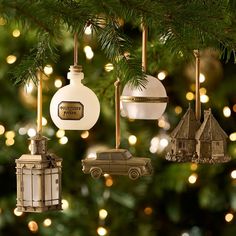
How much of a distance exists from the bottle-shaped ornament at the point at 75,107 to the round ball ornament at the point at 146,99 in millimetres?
94

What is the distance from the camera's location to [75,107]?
111cm

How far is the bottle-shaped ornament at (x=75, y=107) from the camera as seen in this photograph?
1.12m

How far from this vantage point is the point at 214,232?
2.24 m

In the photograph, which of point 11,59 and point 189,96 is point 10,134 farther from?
point 189,96

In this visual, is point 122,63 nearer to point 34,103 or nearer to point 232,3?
point 232,3

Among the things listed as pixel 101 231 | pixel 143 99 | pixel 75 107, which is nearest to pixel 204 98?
pixel 101 231

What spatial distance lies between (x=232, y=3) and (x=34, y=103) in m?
1.15

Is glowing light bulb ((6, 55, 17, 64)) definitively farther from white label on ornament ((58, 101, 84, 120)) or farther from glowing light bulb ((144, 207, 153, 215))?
white label on ornament ((58, 101, 84, 120))

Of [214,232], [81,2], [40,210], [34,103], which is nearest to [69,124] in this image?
[40,210]

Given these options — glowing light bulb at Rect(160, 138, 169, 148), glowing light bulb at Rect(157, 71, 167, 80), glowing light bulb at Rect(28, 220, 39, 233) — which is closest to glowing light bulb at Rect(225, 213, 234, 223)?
glowing light bulb at Rect(160, 138, 169, 148)

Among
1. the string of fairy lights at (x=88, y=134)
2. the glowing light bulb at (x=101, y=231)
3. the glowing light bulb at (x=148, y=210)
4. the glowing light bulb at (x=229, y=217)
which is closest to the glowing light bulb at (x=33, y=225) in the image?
the string of fairy lights at (x=88, y=134)

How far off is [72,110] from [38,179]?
0.42 feet

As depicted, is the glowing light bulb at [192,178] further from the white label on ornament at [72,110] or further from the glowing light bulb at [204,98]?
the white label on ornament at [72,110]

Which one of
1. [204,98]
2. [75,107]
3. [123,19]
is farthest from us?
[204,98]
